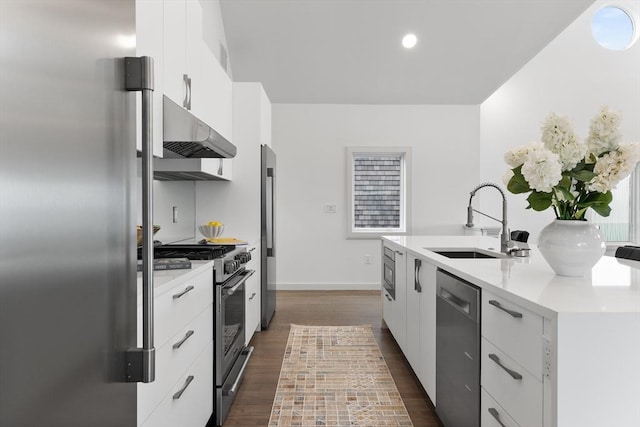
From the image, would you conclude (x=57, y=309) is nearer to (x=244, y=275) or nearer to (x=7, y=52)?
(x=7, y=52)

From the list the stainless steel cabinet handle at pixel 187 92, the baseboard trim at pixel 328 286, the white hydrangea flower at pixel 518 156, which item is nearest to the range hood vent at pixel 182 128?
the stainless steel cabinet handle at pixel 187 92

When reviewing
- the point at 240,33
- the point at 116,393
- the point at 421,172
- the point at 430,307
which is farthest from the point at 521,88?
the point at 116,393

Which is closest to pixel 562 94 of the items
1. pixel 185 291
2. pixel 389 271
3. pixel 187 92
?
pixel 389 271

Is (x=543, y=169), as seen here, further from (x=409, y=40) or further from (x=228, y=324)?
(x=409, y=40)

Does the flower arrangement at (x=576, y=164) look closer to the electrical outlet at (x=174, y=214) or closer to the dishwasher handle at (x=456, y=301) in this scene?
the dishwasher handle at (x=456, y=301)

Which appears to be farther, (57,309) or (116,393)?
(116,393)

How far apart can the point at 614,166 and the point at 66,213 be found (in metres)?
1.59

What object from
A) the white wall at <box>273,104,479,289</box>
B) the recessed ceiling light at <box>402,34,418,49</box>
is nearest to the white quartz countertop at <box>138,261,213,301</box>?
the white wall at <box>273,104,479,289</box>

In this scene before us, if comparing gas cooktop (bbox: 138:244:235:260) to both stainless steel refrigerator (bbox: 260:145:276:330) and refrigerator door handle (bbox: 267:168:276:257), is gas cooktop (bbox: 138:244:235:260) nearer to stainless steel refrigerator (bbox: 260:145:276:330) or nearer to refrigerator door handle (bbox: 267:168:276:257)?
stainless steel refrigerator (bbox: 260:145:276:330)

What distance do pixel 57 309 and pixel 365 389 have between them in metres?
2.36

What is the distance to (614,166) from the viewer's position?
4.77ft

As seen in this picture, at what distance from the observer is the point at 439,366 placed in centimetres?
210

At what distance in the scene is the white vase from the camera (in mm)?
1562

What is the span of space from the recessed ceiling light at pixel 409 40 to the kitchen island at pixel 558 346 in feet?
13.0
